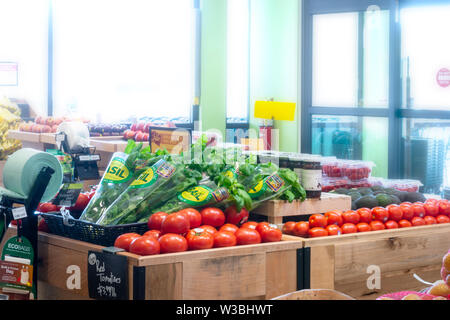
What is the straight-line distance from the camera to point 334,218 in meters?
2.83

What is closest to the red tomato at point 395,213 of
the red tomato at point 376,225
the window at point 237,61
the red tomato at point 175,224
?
the red tomato at point 376,225

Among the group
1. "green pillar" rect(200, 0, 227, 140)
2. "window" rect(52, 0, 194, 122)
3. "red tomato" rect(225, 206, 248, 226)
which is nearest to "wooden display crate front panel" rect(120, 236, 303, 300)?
"red tomato" rect(225, 206, 248, 226)

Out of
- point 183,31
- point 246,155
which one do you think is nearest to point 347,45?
point 183,31

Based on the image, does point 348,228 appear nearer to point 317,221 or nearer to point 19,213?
point 317,221

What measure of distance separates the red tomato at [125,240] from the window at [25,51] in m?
4.66

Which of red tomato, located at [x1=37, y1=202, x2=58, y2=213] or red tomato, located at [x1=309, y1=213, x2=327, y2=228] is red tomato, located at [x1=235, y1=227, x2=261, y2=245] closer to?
red tomato, located at [x1=309, y1=213, x2=327, y2=228]

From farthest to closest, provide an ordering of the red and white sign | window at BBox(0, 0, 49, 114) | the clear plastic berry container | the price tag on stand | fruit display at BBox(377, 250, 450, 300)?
window at BBox(0, 0, 49, 114)
the red and white sign
the clear plastic berry container
the price tag on stand
fruit display at BBox(377, 250, 450, 300)

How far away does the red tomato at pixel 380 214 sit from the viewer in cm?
298

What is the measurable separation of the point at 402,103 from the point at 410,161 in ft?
2.05

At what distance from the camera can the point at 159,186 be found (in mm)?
2619

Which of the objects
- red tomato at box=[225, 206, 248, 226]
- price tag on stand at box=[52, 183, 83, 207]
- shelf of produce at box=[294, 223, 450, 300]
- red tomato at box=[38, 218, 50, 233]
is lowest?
shelf of produce at box=[294, 223, 450, 300]

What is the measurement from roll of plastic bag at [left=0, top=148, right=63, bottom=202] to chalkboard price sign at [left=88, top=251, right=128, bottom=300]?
36 centimetres

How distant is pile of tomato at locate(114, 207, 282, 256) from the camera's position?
2268mm

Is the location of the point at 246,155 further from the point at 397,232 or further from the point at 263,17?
the point at 263,17
